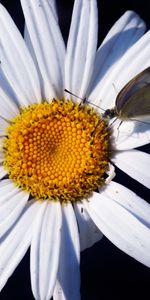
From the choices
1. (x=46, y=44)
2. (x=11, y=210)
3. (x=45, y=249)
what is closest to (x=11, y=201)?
(x=11, y=210)

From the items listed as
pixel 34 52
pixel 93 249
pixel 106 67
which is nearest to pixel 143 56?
pixel 106 67

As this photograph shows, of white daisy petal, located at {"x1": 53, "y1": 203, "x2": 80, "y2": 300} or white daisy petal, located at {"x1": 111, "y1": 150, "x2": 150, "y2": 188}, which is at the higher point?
white daisy petal, located at {"x1": 111, "y1": 150, "x2": 150, "y2": 188}

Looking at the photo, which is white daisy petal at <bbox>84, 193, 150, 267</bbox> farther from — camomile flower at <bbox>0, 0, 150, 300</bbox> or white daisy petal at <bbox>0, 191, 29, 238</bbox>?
white daisy petal at <bbox>0, 191, 29, 238</bbox>

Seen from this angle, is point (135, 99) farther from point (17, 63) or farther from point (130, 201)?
point (17, 63)

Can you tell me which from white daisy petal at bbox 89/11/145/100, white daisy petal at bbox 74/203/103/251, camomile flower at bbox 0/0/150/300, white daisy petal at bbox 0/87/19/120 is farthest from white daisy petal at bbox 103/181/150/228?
white daisy petal at bbox 0/87/19/120

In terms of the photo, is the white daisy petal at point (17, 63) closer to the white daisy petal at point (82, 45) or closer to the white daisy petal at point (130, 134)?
the white daisy petal at point (82, 45)

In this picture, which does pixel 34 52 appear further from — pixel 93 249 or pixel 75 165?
pixel 93 249

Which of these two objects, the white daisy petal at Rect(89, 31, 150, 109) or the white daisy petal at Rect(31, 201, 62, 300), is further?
the white daisy petal at Rect(89, 31, 150, 109)
